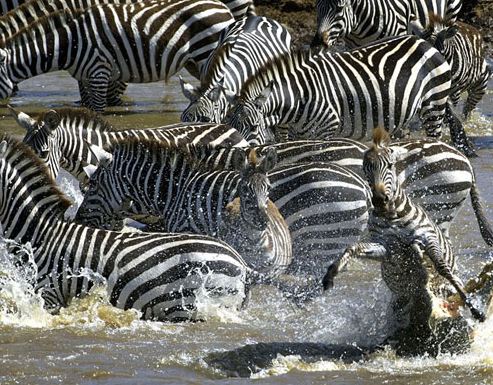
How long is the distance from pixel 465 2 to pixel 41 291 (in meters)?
14.6

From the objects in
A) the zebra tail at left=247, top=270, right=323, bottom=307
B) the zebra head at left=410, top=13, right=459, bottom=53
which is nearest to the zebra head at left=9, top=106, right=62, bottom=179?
the zebra tail at left=247, top=270, right=323, bottom=307

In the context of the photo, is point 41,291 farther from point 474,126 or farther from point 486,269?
point 474,126

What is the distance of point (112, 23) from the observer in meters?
16.7

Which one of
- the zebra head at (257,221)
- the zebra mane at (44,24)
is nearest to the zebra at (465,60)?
the zebra mane at (44,24)

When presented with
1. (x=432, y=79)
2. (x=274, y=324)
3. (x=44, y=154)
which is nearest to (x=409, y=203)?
(x=274, y=324)

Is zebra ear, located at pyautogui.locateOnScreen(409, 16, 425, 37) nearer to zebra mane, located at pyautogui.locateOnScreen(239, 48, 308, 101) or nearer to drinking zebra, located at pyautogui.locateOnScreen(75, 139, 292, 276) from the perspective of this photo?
zebra mane, located at pyautogui.locateOnScreen(239, 48, 308, 101)

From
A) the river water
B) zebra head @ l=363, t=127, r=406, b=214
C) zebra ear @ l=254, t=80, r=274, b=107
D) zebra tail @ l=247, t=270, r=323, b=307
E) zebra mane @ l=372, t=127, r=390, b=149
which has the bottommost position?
the river water

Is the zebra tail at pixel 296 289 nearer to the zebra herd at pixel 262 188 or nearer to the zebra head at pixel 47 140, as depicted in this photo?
the zebra herd at pixel 262 188

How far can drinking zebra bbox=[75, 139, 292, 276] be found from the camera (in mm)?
8930

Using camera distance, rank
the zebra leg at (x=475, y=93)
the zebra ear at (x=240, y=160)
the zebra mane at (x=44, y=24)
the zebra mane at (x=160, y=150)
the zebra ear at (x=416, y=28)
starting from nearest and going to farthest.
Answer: the zebra ear at (x=240, y=160) → the zebra mane at (x=160, y=150) → the zebra ear at (x=416, y=28) → the zebra leg at (x=475, y=93) → the zebra mane at (x=44, y=24)

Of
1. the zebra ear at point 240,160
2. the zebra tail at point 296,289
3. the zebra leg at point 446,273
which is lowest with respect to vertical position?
the zebra tail at point 296,289

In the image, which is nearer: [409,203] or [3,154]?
[409,203]

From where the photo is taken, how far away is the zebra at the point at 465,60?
15.5 meters

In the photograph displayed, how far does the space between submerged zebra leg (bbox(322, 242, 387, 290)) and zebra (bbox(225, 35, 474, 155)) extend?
15.8 feet
